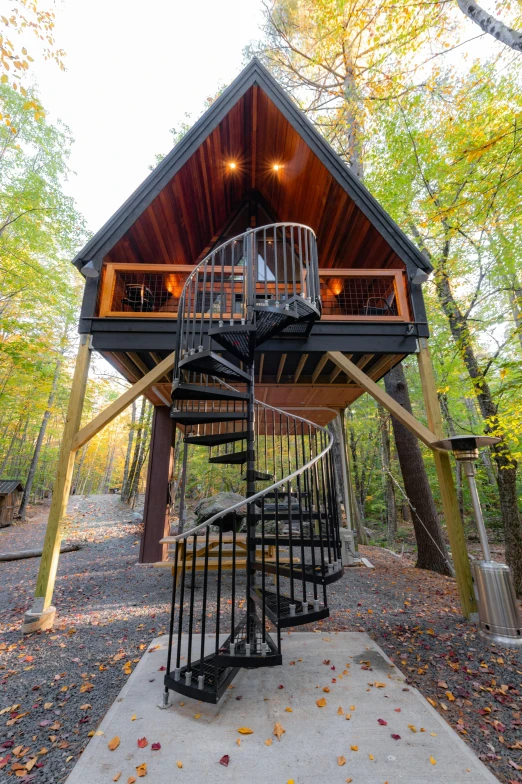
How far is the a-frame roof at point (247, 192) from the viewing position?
425 cm

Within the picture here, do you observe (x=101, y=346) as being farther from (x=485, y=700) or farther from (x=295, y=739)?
(x=485, y=700)

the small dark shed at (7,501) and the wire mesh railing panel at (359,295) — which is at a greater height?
the wire mesh railing panel at (359,295)

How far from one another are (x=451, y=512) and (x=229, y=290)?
4.45m

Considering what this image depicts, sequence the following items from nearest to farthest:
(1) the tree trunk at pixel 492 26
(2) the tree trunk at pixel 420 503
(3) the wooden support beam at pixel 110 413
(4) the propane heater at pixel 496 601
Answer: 1. (4) the propane heater at pixel 496 601
2. (1) the tree trunk at pixel 492 26
3. (3) the wooden support beam at pixel 110 413
4. (2) the tree trunk at pixel 420 503

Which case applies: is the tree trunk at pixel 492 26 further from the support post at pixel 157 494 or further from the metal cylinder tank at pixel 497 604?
the support post at pixel 157 494

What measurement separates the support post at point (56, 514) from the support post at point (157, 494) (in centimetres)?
203

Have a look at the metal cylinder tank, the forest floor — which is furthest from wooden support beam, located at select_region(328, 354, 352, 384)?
the forest floor

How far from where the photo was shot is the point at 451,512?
3.64 m

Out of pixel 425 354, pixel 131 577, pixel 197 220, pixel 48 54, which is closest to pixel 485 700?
pixel 425 354

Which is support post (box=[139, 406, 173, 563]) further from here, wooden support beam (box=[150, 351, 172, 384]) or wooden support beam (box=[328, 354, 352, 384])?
wooden support beam (box=[328, 354, 352, 384])

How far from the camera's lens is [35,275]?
8.47 meters

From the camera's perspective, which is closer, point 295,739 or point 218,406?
point 295,739

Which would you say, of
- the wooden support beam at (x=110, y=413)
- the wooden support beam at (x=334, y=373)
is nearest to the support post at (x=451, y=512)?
the wooden support beam at (x=334, y=373)

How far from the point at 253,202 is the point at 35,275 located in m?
6.14
